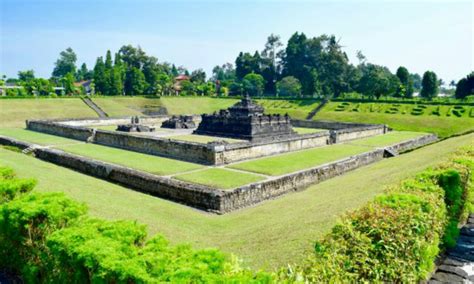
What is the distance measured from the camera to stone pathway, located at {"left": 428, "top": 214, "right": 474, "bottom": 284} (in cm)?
654

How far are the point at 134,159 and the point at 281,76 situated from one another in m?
57.6

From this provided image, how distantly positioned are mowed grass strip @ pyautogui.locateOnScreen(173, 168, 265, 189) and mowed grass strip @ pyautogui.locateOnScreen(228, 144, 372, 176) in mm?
998

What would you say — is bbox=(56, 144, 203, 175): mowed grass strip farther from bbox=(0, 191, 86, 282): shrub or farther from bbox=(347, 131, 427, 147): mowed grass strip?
bbox=(347, 131, 427, 147): mowed grass strip

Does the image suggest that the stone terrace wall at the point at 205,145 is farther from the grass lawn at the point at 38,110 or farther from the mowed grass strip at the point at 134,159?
the grass lawn at the point at 38,110

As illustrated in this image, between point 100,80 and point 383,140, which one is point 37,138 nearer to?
point 383,140

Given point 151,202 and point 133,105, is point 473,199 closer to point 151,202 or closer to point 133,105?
point 151,202

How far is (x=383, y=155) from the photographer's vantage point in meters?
21.8

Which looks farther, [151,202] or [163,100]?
[163,100]

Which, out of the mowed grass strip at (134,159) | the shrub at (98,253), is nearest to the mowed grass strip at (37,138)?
the mowed grass strip at (134,159)

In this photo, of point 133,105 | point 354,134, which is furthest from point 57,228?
point 133,105

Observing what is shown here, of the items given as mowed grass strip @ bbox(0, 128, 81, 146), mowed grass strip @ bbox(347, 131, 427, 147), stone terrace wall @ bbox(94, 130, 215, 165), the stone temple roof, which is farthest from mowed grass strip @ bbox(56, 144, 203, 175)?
mowed grass strip @ bbox(347, 131, 427, 147)

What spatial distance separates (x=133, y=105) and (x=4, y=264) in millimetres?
42593

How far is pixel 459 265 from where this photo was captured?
706cm

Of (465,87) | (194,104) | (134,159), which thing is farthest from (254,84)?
(134,159)
